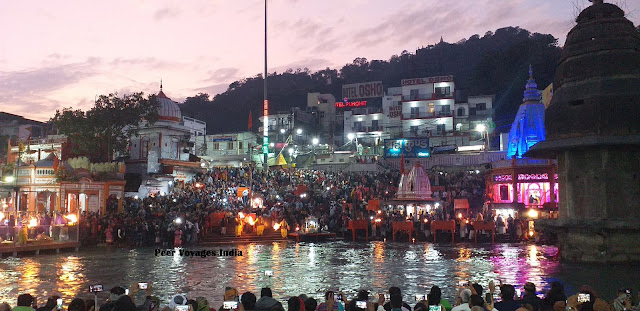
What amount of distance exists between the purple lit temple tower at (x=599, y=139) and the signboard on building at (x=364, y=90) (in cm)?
5976

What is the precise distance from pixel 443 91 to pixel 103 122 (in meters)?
45.2

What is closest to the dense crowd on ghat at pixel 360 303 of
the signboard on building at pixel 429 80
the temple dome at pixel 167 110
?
the temple dome at pixel 167 110

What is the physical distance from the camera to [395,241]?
30750 mm

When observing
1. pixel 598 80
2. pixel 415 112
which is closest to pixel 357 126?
pixel 415 112

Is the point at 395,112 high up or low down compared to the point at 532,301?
up

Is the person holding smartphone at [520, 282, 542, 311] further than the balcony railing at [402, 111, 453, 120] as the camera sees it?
No

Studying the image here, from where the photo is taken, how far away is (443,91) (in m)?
71.6

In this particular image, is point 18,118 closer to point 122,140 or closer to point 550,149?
point 122,140

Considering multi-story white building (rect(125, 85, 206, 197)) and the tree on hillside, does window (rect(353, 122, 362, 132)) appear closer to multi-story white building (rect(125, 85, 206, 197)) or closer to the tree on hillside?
multi-story white building (rect(125, 85, 206, 197))

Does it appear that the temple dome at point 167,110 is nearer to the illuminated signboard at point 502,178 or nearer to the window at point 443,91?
the illuminated signboard at point 502,178

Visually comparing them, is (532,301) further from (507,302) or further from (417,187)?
(417,187)

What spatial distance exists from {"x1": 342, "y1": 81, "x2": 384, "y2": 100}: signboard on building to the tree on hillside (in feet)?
137

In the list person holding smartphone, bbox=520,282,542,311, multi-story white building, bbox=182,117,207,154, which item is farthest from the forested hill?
person holding smartphone, bbox=520,282,542,311

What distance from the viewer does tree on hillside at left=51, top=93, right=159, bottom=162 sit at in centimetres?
4238
